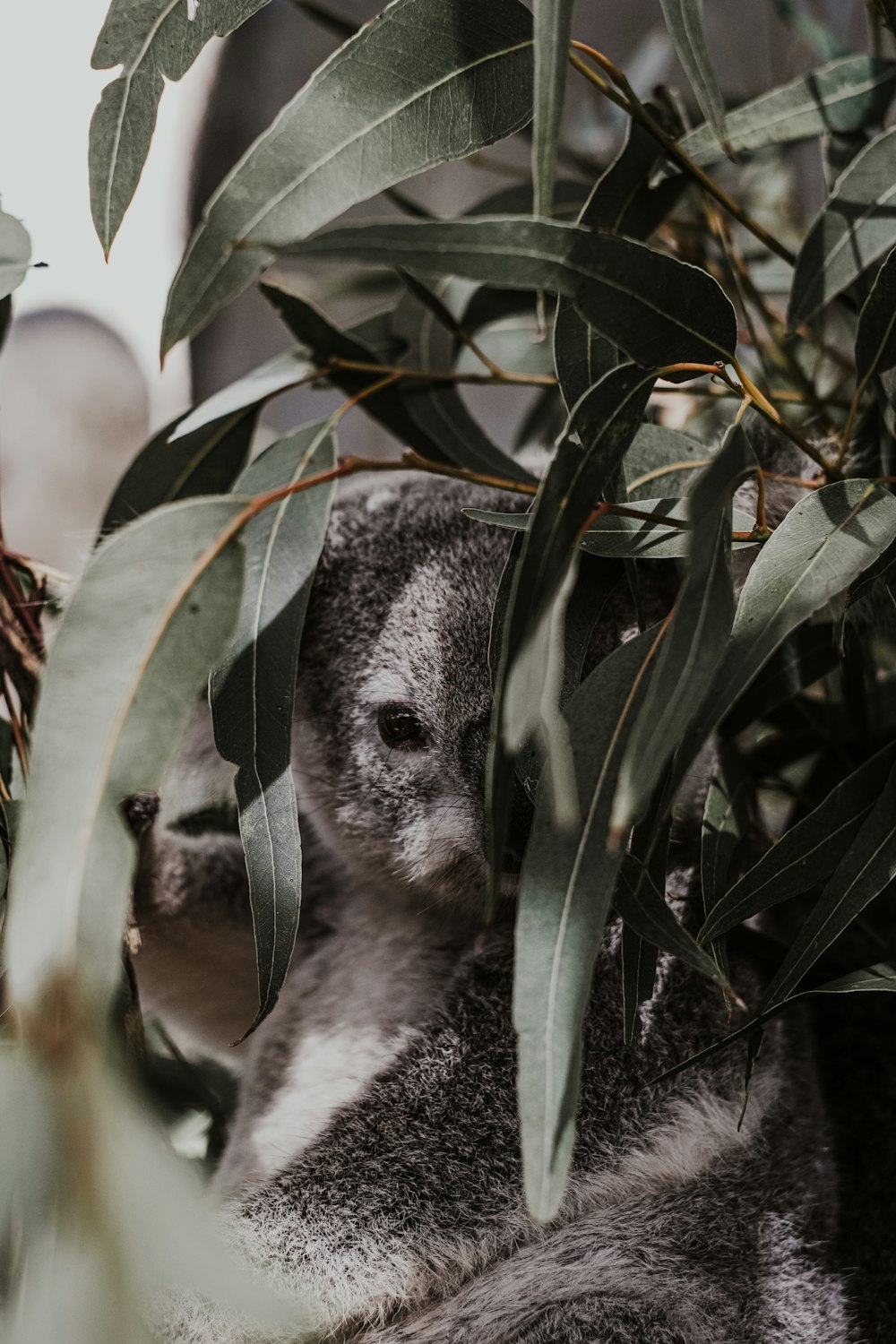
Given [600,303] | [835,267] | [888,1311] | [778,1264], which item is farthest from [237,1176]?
[835,267]

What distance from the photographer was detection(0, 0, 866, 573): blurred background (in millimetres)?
2621

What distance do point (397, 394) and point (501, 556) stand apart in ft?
0.60

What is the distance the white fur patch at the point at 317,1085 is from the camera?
1.12 metres

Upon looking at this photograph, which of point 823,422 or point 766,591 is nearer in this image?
point 766,591

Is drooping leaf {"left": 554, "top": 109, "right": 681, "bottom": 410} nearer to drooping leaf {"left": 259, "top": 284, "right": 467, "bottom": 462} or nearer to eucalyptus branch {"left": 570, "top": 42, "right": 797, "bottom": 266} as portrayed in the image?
eucalyptus branch {"left": 570, "top": 42, "right": 797, "bottom": 266}

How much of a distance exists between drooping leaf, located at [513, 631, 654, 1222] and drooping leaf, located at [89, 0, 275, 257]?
48 cm

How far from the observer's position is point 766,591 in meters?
0.72

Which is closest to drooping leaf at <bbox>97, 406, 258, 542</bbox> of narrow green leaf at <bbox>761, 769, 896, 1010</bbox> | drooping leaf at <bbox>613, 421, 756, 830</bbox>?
drooping leaf at <bbox>613, 421, 756, 830</bbox>

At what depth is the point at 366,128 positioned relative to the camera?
74 cm

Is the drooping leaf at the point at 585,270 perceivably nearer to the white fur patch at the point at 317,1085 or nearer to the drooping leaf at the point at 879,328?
the drooping leaf at the point at 879,328

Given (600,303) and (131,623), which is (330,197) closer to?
(600,303)

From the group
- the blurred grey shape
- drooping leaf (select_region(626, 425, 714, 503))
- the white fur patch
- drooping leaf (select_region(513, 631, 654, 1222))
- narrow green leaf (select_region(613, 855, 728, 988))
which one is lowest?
the white fur patch

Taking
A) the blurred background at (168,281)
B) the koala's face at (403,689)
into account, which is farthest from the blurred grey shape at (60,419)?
the koala's face at (403,689)

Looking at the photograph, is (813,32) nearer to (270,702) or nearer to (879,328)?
(879,328)
